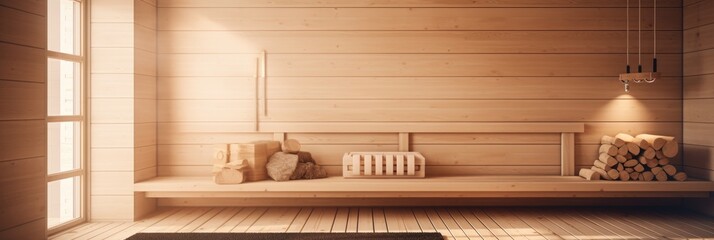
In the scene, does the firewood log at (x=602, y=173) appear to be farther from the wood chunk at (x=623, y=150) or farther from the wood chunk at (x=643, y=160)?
the wood chunk at (x=643, y=160)

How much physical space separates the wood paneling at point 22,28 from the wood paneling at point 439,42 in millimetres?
1498

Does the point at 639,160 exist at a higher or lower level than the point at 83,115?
lower

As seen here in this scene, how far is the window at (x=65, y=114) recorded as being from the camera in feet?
12.2

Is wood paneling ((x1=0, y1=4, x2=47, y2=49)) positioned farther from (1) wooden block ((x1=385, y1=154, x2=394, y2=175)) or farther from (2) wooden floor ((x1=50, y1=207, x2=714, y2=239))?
(1) wooden block ((x1=385, y1=154, x2=394, y2=175))

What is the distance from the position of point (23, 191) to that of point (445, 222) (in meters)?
2.96

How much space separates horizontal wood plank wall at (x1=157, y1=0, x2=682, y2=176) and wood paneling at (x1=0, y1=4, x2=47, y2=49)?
1.35 m

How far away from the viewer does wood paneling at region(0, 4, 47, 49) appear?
2963 mm

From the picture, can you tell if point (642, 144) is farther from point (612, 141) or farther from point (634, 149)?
point (612, 141)

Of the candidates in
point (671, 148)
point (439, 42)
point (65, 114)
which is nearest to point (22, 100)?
point (65, 114)

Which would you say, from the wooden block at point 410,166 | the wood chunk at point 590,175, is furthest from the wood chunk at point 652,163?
the wooden block at point 410,166

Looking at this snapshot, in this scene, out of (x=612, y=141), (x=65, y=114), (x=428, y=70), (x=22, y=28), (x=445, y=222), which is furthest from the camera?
(x=428, y=70)

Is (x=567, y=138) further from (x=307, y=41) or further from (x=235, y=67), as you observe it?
(x=235, y=67)

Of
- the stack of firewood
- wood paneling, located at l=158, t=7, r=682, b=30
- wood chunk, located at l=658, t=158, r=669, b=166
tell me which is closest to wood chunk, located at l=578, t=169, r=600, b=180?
the stack of firewood

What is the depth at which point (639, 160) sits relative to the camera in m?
4.23
